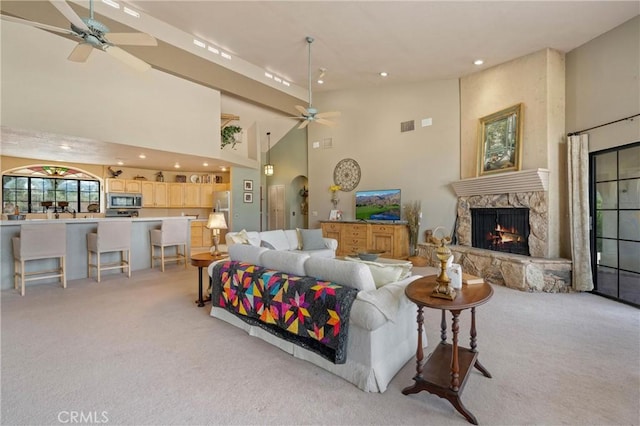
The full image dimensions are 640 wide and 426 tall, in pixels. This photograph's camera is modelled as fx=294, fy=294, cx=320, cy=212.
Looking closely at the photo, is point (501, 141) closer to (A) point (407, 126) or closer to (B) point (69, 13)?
(A) point (407, 126)

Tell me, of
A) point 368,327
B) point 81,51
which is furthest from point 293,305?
point 81,51

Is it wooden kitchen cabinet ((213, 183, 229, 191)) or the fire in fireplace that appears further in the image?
wooden kitchen cabinet ((213, 183, 229, 191))

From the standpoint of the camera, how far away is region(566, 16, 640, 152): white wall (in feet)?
12.4

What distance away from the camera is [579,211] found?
430 cm

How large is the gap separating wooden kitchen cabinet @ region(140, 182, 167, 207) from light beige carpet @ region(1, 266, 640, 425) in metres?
4.97

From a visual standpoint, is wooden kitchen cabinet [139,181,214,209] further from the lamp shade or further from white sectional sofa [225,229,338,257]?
the lamp shade

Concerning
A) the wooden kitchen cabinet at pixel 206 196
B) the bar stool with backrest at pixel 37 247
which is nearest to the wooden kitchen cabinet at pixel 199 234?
the wooden kitchen cabinet at pixel 206 196

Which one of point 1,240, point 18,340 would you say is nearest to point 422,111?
point 18,340

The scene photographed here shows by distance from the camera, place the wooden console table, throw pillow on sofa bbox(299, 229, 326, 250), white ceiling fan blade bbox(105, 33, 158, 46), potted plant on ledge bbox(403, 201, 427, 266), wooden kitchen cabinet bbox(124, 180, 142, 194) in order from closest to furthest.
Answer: the wooden console table < white ceiling fan blade bbox(105, 33, 158, 46) < throw pillow on sofa bbox(299, 229, 326, 250) < potted plant on ledge bbox(403, 201, 427, 266) < wooden kitchen cabinet bbox(124, 180, 142, 194)

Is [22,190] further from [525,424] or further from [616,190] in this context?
[616,190]

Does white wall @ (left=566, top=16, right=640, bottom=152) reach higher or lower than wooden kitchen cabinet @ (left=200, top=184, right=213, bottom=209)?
higher

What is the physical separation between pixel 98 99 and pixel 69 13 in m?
2.67

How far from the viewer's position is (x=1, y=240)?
4.44m

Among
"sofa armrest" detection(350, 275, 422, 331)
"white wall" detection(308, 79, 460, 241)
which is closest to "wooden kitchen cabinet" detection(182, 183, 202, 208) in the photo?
"white wall" detection(308, 79, 460, 241)
